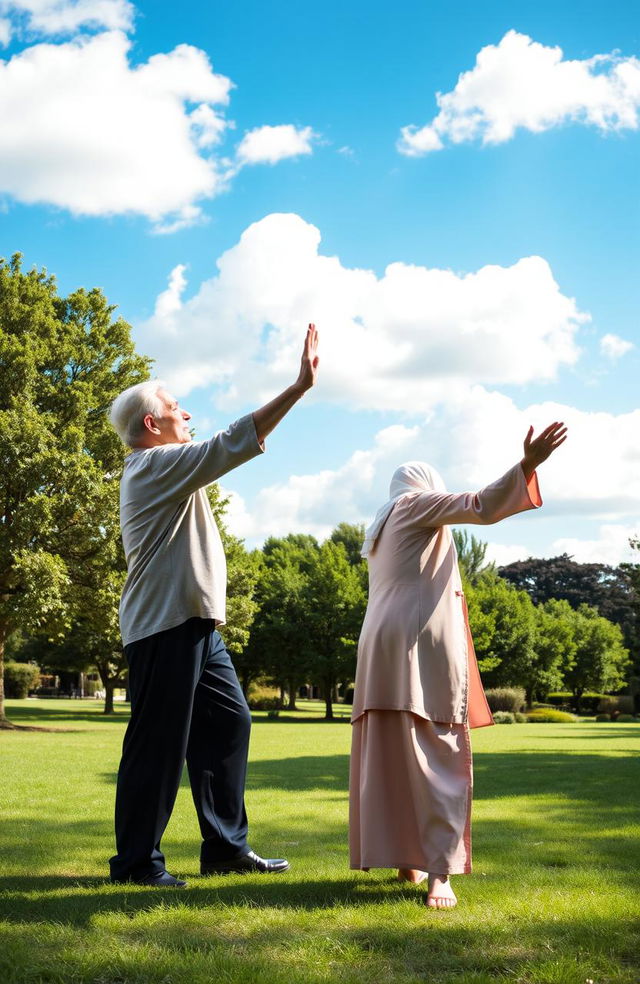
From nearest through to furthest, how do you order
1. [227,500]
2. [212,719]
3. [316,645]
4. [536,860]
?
[212,719] < [536,860] < [227,500] < [316,645]

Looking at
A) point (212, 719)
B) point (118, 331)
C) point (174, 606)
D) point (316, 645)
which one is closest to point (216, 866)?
point (212, 719)

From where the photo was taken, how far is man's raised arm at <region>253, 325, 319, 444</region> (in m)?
4.35

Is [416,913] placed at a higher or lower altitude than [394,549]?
lower

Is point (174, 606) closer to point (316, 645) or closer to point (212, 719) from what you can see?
point (212, 719)

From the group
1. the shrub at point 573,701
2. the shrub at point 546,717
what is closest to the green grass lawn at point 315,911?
the shrub at point 546,717

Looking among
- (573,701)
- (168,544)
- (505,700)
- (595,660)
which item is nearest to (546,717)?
(505,700)

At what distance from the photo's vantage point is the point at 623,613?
93.2m

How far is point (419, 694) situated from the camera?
15.4ft

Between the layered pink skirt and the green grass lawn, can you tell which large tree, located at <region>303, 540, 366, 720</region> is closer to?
the green grass lawn

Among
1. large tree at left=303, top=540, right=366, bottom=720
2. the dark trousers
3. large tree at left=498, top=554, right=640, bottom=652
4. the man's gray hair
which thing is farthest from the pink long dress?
large tree at left=498, top=554, right=640, bottom=652

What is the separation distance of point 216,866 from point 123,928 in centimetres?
127

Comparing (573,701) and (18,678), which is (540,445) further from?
(573,701)

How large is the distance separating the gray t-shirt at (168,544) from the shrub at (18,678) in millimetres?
56546

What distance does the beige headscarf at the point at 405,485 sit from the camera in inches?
200
